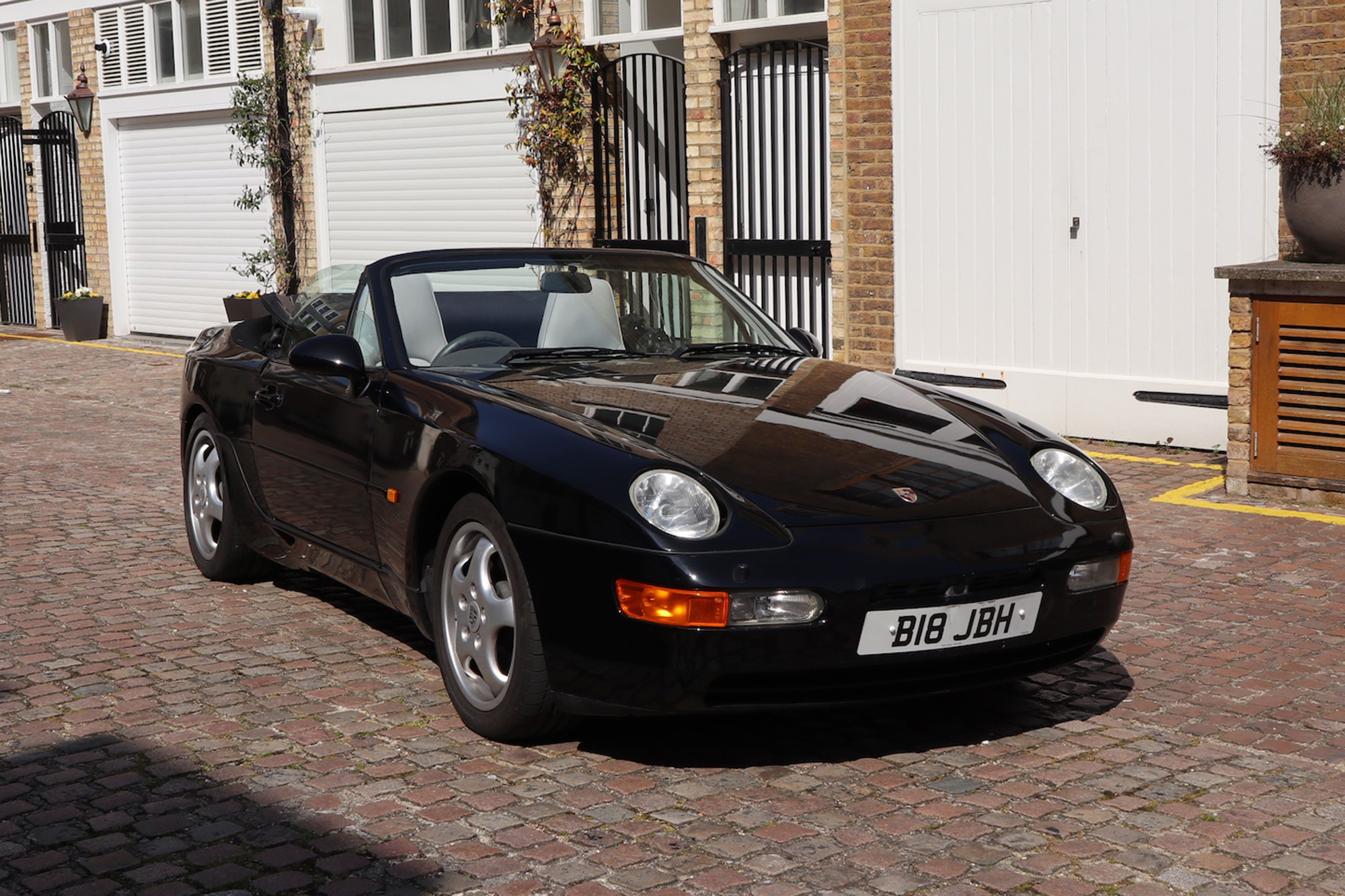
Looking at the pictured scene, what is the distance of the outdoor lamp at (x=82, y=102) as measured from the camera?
21438 millimetres

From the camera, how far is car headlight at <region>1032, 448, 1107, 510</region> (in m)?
4.79

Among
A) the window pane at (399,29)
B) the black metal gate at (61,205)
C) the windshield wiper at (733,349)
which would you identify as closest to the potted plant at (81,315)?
the black metal gate at (61,205)

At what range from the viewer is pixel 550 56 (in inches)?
579

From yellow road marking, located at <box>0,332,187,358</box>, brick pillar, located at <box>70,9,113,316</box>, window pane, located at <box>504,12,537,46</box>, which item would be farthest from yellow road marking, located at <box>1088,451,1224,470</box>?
brick pillar, located at <box>70,9,113,316</box>

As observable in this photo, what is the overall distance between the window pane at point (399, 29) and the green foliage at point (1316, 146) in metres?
10.6

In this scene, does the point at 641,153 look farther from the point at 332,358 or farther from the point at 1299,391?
the point at 332,358

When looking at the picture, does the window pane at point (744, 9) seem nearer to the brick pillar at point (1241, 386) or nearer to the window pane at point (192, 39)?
the brick pillar at point (1241, 386)

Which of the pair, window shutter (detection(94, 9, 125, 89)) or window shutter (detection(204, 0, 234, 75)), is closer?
window shutter (detection(204, 0, 234, 75))

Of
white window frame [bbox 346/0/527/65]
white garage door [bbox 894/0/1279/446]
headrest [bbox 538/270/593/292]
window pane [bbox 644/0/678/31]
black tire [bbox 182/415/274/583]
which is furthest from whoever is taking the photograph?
white window frame [bbox 346/0/527/65]

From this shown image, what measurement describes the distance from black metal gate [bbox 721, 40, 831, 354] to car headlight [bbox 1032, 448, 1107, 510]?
7899mm

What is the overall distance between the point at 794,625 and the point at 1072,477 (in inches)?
48.4

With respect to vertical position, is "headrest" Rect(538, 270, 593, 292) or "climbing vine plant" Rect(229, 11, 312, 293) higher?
"climbing vine plant" Rect(229, 11, 312, 293)

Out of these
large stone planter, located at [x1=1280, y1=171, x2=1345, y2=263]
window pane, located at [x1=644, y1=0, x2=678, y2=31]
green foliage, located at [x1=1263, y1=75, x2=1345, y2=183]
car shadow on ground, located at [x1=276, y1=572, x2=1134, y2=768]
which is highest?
window pane, located at [x1=644, y1=0, x2=678, y2=31]

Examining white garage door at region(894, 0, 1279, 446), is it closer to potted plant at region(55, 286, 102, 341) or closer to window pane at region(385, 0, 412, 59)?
window pane at region(385, 0, 412, 59)
